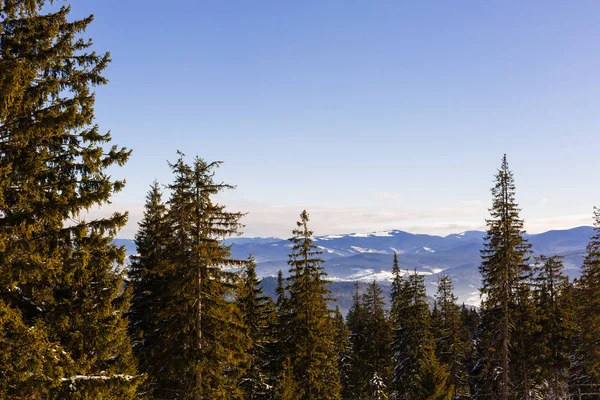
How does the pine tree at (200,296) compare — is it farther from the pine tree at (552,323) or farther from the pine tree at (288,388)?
the pine tree at (552,323)

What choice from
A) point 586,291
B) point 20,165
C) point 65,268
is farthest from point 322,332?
point 586,291

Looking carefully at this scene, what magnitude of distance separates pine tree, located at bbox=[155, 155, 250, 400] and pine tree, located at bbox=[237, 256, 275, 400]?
8.91 metres

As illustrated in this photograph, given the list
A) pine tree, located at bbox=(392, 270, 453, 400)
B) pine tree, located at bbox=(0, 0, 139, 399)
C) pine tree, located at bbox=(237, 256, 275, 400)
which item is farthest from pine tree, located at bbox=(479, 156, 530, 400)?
pine tree, located at bbox=(0, 0, 139, 399)

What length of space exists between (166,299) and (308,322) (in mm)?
9414

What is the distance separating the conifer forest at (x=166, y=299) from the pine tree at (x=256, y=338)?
0.16 meters

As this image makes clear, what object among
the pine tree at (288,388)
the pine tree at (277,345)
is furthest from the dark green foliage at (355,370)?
the pine tree at (288,388)

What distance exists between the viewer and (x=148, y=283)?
26.3 meters

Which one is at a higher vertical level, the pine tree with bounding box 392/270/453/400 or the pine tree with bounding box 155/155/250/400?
the pine tree with bounding box 155/155/250/400

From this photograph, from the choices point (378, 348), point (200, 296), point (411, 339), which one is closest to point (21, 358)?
point (200, 296)

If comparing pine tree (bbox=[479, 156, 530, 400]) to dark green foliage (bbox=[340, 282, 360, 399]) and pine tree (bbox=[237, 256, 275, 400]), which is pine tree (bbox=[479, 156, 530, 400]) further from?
dark green foliage (bbox=[340, 282, 360, 399])

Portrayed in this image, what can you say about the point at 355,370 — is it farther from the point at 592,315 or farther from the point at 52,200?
the point at 52,200

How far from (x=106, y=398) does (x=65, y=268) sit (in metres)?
3.69

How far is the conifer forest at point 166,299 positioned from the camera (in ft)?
32.8

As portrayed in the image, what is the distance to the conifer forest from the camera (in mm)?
9992
